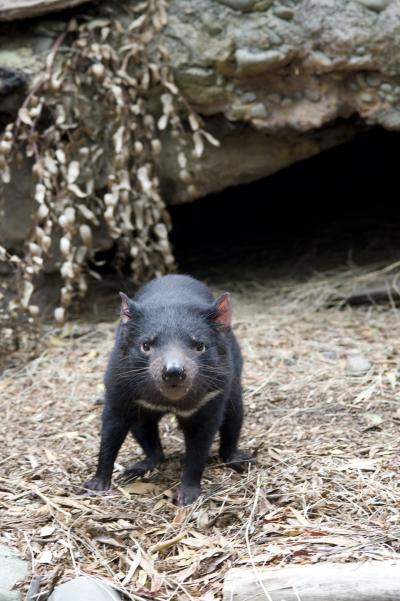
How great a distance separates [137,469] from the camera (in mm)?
3902

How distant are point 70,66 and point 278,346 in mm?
2103

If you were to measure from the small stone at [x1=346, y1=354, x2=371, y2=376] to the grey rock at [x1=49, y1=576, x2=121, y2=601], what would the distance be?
2401mm

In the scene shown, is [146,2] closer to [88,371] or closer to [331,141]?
[331,141]

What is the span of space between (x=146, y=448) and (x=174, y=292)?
706 mm

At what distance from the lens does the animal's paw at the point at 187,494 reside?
11.7ft

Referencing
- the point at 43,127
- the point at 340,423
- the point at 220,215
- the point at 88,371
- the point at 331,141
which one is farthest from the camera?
the point at 220,215

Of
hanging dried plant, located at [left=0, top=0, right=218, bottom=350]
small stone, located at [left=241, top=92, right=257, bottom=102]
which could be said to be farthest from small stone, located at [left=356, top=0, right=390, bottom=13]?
hanging dried plant, located at [left=0, top=0, right=218, bottom=350]

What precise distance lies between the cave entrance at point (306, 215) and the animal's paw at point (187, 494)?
146 inches

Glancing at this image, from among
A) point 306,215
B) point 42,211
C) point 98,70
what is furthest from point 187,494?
point 306,215

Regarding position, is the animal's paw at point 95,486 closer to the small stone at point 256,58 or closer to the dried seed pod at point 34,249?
the dried seed pod at point 34,249

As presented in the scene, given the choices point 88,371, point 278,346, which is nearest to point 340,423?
point 278,346

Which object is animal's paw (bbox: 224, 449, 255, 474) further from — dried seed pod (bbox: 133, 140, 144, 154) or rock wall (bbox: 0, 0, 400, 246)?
rock wall (bbox: 0, 0, 400, 246)

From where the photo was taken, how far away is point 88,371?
528cm

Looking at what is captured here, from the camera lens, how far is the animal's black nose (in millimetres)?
3211
